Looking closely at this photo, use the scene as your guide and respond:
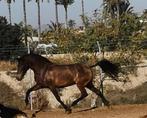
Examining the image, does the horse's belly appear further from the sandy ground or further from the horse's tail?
the horse's tail

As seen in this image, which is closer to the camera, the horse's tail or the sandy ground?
the sandy ground

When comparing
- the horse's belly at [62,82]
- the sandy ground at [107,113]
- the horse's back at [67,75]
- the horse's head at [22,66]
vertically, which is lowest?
the sandy ground at [107,113]

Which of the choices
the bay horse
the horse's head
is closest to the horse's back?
the bay horse

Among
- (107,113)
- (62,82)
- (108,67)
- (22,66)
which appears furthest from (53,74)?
(107,113)

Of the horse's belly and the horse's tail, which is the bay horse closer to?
the horse's belly

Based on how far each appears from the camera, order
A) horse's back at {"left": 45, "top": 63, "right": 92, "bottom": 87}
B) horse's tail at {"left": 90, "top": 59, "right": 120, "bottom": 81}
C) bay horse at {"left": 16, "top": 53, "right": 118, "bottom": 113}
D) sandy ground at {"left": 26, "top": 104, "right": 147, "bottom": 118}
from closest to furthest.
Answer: sandy ground at {"left": 26, "top": 104, "right": 147, "bottom": 118} < bay horse at {"left": 16, "top": 53, "right": 118, "bottom": 113} < horse's back at {"left": 45, "top": 63, "right": 92, "bottom": 87} < horse's tail at {"left": 90, "top": 59, "right": 120, "bottom": 81}

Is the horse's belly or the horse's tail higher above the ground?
the horse's tail

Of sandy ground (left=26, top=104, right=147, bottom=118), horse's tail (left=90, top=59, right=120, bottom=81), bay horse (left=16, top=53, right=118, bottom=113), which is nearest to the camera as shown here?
sandy ground (left=26, top=104, right=147, bottom=118)

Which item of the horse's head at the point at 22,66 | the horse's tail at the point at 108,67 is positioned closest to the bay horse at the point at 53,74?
the horse's head at the point at 22,66

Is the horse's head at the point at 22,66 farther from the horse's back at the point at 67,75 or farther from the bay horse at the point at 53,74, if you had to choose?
the horse's back at the point at 67,75

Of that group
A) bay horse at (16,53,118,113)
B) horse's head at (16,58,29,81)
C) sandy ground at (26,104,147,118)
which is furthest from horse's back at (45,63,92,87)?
sandy ground at (26,104,147,118)

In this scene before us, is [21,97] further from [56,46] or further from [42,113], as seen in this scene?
[42,113]

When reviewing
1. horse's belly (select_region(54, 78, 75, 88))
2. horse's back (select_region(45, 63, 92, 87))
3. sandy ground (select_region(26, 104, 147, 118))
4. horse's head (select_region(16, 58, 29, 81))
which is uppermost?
→ horse's head (select_region(16, 58, 29, 81))

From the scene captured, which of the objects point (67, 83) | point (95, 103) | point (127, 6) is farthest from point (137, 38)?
point (127, 6)
